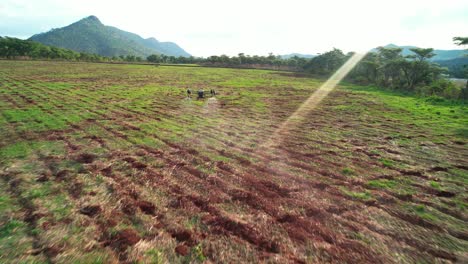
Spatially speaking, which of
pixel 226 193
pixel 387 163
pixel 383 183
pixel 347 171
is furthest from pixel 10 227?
pixel 387 163

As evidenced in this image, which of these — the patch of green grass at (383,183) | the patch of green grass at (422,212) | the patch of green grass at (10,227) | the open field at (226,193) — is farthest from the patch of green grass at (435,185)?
the patch of green grass at (10,227)

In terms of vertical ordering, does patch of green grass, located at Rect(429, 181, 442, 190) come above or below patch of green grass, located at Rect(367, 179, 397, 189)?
above

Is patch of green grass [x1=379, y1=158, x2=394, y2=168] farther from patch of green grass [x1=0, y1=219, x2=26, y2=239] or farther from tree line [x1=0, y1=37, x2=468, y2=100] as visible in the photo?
tree line [x1=0, y1=37, x2=468, y2=100]

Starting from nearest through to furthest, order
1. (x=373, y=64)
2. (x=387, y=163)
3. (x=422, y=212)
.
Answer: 1. (x=422, y=212)
2. (x=387, y=163)
3. (x=373, y=64)

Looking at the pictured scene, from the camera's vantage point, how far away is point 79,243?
236 inches

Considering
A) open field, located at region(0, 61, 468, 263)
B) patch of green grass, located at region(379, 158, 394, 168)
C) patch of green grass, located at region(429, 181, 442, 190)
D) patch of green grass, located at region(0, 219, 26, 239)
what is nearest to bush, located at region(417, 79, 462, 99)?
open field, located at region(0, 61, 468, 263)

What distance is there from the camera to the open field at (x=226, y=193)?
5.96m

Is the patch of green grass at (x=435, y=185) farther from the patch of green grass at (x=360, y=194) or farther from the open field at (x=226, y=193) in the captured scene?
the patch of green grass at (x=360, y=194)

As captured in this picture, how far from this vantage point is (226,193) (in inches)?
335

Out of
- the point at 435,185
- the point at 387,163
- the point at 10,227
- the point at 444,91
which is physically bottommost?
the point at 10,227

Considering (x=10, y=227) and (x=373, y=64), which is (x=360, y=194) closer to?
(x=10, y=227)

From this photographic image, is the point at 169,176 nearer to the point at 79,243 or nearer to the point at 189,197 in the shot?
the point at 189,197

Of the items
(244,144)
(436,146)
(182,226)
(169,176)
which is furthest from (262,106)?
(182,226)

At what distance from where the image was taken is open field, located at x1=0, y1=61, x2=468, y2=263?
19.6 feet
